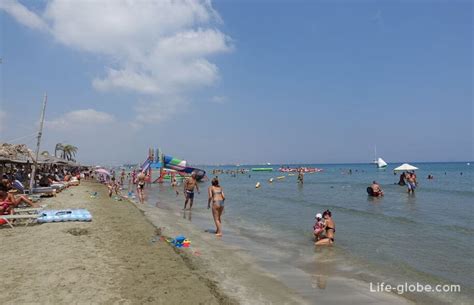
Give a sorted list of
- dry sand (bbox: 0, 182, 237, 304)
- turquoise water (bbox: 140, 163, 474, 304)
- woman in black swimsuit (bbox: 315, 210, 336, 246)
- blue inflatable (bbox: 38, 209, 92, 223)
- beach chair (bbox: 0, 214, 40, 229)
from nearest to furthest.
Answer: dry sand (bbox: 0, 182, 237, 304), turquoise water (bbox: 140, 163, 474, 304), beach chair (bbox: 0, 214, 40, 229), woman in black swimsuit (bbox: 315, 210, 336, 246), blue inflatable (bbox: 38, 209, 92, 223)

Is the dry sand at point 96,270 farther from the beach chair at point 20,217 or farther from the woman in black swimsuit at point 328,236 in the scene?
the woman in black swimsuit at point 328,236

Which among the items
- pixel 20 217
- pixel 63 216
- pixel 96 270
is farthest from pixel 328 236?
pixel 20 217

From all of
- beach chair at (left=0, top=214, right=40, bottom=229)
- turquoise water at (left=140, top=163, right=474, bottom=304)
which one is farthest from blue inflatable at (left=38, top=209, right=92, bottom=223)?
turquoise water at (left=140, top=163, right=474, bottom=304)

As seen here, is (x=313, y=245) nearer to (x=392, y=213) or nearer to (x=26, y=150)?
(x=392, y=213)

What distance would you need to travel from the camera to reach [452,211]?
627 inches

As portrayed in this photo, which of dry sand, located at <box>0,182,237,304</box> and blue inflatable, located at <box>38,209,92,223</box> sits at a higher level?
blue inflatable, located at <box>38,209,92,223</box>

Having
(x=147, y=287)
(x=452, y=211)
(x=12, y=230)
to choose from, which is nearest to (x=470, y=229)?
(x=452, y=211)

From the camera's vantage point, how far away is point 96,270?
532 cm

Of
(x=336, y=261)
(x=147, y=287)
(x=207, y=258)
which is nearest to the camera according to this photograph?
(x=147, y=287)

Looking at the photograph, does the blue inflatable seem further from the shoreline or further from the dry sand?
the shoreline

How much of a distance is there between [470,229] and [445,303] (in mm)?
7830

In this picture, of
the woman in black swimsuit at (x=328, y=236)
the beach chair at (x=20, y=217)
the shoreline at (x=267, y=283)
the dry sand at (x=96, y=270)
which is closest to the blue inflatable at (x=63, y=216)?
the beach chair at (x=20, y=217)

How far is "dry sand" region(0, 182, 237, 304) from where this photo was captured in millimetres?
4336

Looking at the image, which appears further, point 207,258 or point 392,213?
point 392,213
